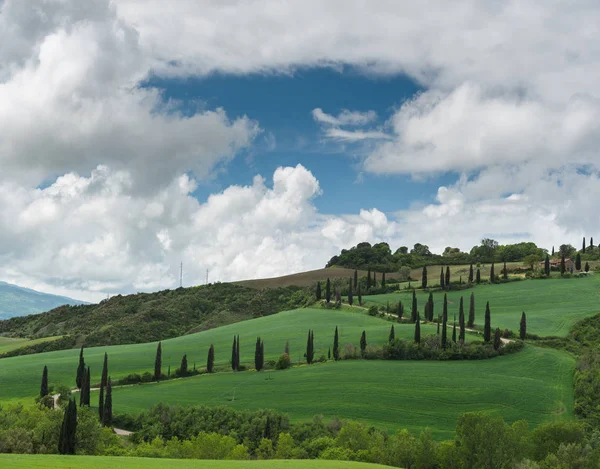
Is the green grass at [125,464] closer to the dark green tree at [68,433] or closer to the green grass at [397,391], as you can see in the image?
the dark green tree at [68,433]

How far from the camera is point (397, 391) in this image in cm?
9394

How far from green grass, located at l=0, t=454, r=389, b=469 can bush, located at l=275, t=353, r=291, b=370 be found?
64.1m

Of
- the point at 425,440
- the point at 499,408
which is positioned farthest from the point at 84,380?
the point at 499,408

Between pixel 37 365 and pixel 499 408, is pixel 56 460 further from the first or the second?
pixel 37 365

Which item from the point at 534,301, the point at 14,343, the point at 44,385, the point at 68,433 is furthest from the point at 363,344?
the point at 14,343

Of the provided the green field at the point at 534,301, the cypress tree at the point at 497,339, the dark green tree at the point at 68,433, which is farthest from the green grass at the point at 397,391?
the dark green tree at the point at 68,433

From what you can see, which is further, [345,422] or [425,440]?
[345,422]

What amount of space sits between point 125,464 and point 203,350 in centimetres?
9498

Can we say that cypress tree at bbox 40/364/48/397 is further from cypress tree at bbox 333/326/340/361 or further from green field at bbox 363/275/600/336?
green field at bbox 363/275/600/336

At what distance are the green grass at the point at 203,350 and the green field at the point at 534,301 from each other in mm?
19888

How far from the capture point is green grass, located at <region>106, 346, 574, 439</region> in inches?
3406

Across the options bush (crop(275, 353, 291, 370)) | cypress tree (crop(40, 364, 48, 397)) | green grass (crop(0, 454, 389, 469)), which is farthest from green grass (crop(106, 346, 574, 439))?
green grass (crop(0, 454, 389, 469))

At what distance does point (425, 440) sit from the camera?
6456 cm

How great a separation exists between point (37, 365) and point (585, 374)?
103664 mm
